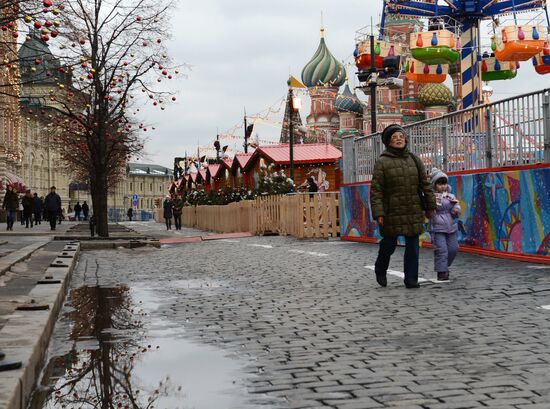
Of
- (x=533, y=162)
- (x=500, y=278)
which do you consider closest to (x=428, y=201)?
(x=500, y=278)

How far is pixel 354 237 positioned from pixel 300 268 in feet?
25.7

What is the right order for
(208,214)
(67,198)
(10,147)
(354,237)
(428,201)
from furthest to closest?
(67,198)
(10,147)
(208,214)
(354,237)
(428,201)

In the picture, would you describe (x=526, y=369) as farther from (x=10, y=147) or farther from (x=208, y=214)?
(x=10, y=147)

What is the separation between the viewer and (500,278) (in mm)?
9766

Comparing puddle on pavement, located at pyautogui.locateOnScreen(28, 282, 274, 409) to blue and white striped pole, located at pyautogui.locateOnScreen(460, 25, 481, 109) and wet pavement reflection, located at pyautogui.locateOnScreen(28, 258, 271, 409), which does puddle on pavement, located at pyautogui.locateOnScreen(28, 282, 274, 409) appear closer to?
wet pavement reflection, located at pyautogui.locateOnScreen(28, 258, 271, 409)

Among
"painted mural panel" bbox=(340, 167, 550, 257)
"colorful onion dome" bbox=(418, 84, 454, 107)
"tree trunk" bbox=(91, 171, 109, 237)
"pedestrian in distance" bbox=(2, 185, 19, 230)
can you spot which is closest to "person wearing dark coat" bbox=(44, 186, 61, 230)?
"pedestrian in distance" bbox=(2, 185, 19, 230)

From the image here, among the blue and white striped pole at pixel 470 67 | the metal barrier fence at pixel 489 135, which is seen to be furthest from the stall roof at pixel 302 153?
the metal barrier fence at pixel 489 135

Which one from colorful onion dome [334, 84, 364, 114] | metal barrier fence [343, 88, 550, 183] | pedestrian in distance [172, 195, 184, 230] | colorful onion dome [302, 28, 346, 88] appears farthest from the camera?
colorful onion dome [302, 28, 346, 88]

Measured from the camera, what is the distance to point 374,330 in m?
6.36

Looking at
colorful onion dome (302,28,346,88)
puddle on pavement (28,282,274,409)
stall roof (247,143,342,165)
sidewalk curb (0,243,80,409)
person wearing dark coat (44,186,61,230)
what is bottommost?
puddle on pavement (28,282,274,409)

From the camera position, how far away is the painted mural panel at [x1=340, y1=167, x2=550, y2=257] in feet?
38.0

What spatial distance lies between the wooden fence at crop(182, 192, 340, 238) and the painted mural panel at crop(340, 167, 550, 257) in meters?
7.97

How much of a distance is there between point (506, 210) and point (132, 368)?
8.96 metres

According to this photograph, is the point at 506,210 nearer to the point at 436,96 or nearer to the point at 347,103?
the point at 436,96
